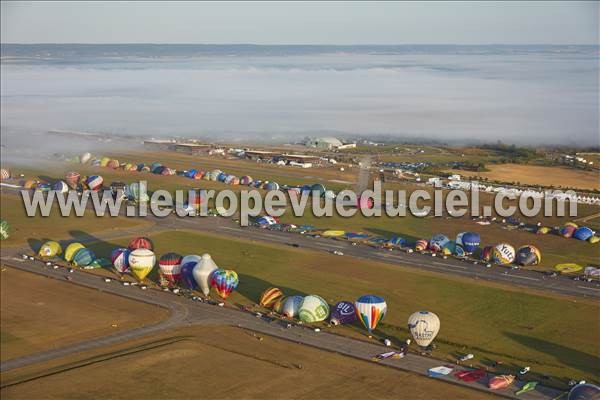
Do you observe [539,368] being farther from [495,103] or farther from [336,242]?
[495,103]

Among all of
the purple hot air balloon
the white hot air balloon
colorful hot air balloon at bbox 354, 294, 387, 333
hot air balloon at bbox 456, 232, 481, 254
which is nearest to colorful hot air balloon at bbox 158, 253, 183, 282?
the white hot air balloon

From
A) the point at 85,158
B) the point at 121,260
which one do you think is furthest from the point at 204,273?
the point at 85,158

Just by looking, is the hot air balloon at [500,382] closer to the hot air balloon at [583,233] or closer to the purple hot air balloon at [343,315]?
the purple hot air balloon at [343,315]

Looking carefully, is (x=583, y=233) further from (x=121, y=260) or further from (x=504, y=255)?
(x=121, y=260)

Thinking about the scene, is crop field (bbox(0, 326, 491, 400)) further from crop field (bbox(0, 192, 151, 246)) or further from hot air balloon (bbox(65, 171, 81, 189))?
hot air balloon (bbox(65, 171, 81, 189))

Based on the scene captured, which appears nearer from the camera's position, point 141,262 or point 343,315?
point 343,315

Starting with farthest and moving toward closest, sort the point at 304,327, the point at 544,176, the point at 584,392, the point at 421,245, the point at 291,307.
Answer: the point at 544,176 → the point at 421,245 → the point at 291,307 → the point at 304,327 → the point at 584,392

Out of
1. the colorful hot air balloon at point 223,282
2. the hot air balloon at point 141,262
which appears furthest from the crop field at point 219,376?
the hot air balloon at point 141,262
